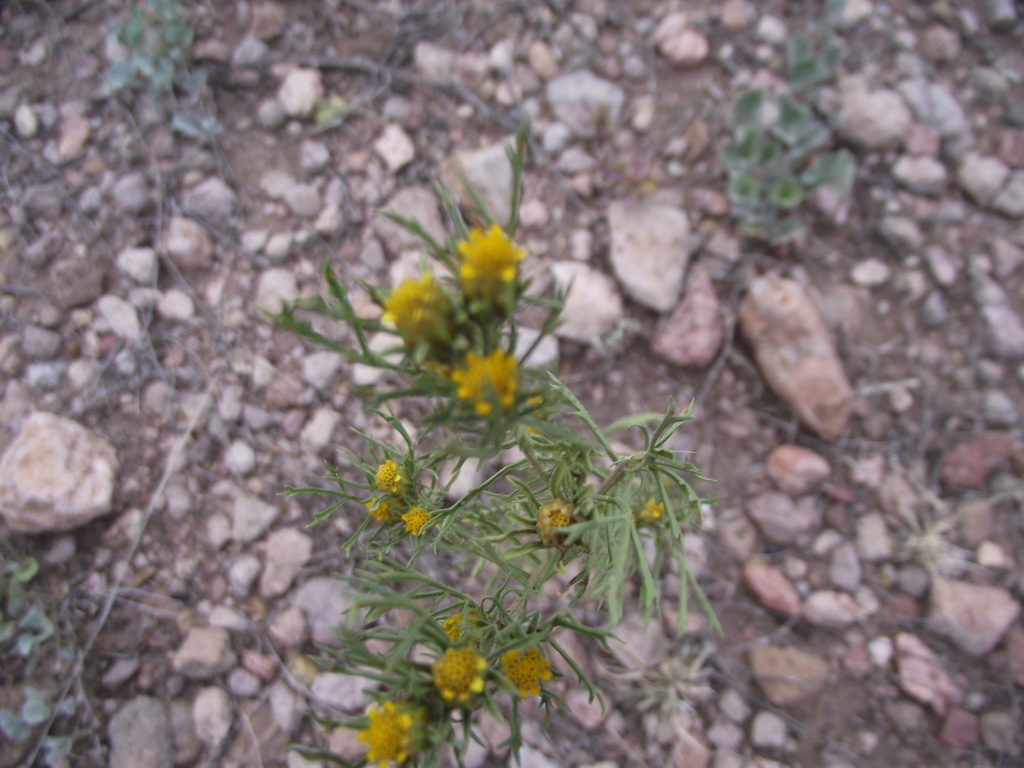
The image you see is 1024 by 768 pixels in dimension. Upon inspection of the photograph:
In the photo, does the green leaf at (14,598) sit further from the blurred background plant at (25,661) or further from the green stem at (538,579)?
the green stem at (538,579)

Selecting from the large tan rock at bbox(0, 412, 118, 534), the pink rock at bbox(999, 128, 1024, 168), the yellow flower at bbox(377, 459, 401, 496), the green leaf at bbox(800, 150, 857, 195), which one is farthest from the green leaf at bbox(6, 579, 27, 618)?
the pink rock at bbox(999, 128, 1024, 168)

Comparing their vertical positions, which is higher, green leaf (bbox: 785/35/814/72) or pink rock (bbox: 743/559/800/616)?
green leaf (bbox: 785/35/814/72)

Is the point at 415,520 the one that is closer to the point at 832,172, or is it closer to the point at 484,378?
the point at 484,378

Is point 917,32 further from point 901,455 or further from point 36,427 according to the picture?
point 36,427

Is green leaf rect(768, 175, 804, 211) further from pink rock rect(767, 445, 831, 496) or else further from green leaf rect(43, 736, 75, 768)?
green leaf rect(43, 736, 75, 768)

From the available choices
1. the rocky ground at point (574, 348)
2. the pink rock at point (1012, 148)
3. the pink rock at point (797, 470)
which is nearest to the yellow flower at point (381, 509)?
the rocky ground at point (574, 348)

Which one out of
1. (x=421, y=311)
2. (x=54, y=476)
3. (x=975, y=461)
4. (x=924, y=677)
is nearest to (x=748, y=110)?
(x=975, y=461)

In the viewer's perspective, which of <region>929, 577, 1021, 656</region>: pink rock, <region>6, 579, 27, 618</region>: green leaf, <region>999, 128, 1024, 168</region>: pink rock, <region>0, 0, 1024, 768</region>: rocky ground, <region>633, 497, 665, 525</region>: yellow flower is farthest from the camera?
<region>999, 128, 1024, 168</region>: pink rock
